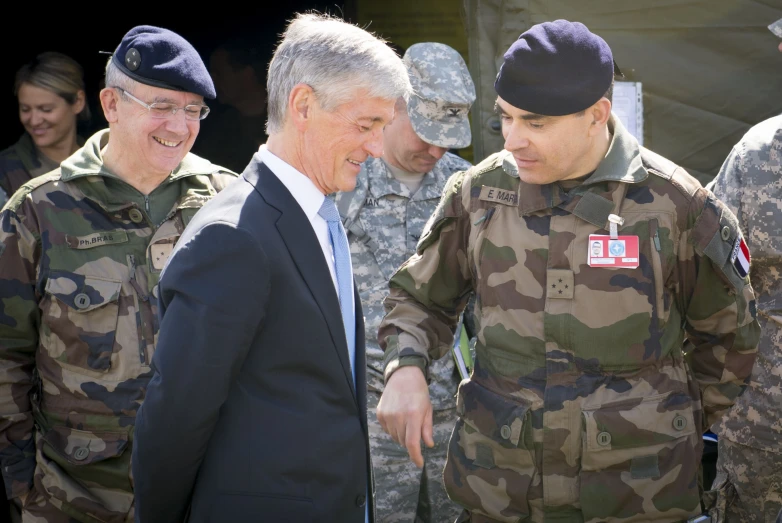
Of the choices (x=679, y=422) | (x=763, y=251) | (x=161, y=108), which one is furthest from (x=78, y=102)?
(x=679, y=422)

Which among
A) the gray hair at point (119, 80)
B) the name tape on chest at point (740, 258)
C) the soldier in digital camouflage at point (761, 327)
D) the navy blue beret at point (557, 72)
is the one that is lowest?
the soldier in digital camouflage at point (761, 327)

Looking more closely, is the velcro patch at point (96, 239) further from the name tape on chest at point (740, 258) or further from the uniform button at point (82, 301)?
the name tape on chest at point (740, 258)

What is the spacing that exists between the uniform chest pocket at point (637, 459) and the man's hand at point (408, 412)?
423 mm

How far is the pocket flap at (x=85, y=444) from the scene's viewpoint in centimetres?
268

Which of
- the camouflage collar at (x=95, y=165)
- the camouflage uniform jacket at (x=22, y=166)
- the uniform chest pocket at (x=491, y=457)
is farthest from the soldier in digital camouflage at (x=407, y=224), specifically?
the camouflage uniform jacket at (x=22, y=166)

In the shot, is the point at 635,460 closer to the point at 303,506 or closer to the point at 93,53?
the point at 303,506

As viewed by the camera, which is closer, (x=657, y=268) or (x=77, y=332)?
(x=657, y=268)

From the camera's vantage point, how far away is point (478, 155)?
406 cm

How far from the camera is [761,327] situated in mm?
3283

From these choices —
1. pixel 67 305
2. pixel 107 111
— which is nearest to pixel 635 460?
pixel 67 305

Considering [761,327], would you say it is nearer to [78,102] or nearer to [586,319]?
[586,319]

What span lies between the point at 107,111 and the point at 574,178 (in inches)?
58.7

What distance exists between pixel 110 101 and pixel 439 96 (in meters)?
1.30

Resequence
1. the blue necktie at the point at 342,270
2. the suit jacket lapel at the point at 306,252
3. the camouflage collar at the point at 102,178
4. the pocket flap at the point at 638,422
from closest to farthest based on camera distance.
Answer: the suit jacket lapel at the point at 306,252 < the blue necktie at the point at 342,270 < the pocket flap at the point at 638,422 < the camouflage collar at the point at 102,178
